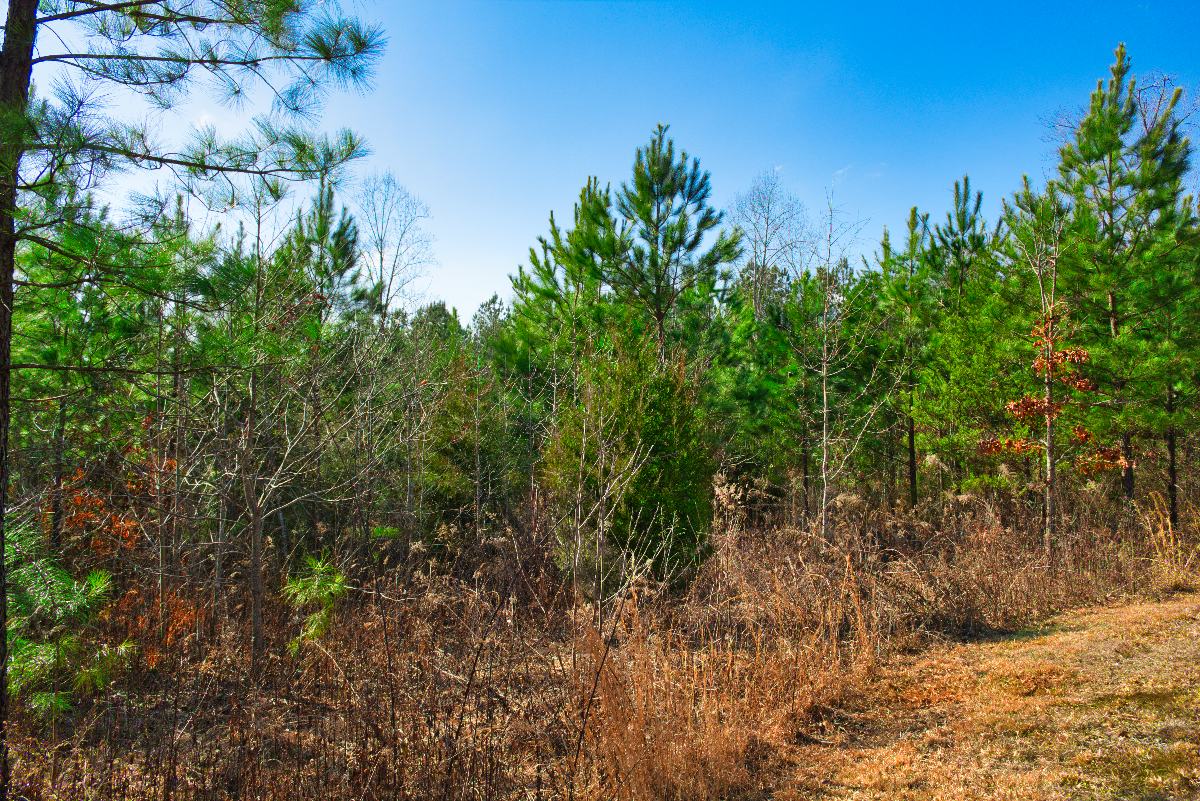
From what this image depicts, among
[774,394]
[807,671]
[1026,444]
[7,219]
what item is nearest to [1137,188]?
[1026,444]

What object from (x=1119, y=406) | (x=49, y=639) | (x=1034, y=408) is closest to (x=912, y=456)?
(x=1119, y=406)

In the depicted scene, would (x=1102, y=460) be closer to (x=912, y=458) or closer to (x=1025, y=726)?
(x=912, y=458)

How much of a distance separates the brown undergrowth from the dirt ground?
107mm

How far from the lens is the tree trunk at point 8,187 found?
2.77 meters

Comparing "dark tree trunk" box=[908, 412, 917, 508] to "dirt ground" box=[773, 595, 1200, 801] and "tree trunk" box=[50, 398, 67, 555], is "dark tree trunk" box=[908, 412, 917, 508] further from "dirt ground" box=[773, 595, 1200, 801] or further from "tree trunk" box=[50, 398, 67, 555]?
"tree trunk" box=[50, 398, 67, 555]

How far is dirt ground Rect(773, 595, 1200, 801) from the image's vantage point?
11.0ft

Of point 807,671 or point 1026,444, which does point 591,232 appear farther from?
point 807,671

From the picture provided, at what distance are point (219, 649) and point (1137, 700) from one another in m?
6.45

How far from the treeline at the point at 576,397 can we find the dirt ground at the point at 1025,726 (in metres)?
1.69

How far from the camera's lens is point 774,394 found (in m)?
11.9

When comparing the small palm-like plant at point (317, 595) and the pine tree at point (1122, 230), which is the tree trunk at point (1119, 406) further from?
the small palm-like plant at point (317, 595)

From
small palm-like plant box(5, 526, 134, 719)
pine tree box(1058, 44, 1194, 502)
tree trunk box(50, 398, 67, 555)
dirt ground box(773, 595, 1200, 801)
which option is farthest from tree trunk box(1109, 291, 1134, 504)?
tree trunk box(50, 398, 67, 555)

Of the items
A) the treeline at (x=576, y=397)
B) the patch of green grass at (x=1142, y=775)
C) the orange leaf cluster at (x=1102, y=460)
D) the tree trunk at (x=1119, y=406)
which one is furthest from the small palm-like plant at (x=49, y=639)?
the tree trunk at (x=1119, y=406)

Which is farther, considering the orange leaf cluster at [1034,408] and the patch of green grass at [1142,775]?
the orange leaf cluster at [1034,408]
